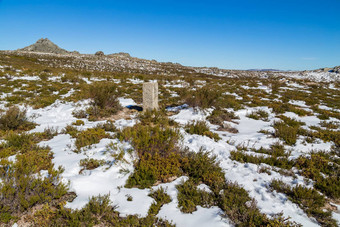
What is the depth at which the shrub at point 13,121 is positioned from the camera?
15.1 ft

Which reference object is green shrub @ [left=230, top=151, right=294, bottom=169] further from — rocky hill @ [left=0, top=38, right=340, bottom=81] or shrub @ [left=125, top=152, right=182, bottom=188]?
rocky hill @ [left=0, top=38, right=340, bottom=81]

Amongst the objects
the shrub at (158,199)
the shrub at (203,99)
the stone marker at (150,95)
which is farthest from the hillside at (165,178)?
the shrub at (203,99)

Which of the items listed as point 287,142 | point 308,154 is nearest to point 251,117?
point 287,142

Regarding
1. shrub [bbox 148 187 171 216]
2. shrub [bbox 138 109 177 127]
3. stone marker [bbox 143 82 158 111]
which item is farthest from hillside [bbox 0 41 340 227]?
stone marker [bbox 143 82 158 111]

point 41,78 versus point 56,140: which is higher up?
point 41,78

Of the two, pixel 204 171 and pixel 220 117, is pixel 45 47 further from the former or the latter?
pixel 204 171

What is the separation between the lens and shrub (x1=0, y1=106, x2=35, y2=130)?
461cm

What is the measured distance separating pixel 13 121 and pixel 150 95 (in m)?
4.26

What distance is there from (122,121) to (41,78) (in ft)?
36.3

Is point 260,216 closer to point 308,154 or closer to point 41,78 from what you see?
point 308,154

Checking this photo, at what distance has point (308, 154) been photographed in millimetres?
3789

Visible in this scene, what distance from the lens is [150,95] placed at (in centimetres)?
646

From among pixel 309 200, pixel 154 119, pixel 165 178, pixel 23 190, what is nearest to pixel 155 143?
pixel 165 178

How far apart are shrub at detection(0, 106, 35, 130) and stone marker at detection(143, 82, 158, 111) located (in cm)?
375
